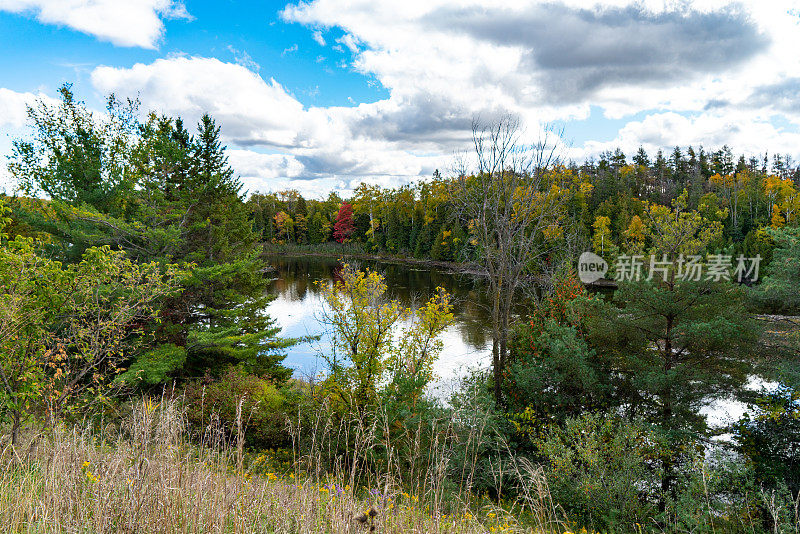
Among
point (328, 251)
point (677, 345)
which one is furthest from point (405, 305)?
point (328, 251)

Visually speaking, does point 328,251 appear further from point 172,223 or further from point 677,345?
point 677,345

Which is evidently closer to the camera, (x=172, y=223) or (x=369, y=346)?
(x=369, y=346)

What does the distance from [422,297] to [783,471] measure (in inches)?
1091

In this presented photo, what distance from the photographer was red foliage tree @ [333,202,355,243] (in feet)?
257

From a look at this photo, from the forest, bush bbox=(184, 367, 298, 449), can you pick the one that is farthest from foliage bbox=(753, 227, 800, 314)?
bush bbox=(184, 367, 298, 449)

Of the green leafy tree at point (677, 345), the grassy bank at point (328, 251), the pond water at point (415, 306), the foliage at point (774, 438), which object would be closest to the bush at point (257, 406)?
the pond water at point (415, 306)

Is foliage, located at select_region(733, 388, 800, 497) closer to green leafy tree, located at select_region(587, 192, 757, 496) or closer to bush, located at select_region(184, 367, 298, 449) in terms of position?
green leafy tree, located at select_region(587, 192, 757, 496)

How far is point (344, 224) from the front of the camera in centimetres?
7850

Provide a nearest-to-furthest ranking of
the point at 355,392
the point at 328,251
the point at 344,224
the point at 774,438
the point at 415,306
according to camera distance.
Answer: the point at 774,438 < the point at 355,392 < the point at 415,306 < the point at 328,251 < the point at 344,224

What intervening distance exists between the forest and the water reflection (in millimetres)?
3086

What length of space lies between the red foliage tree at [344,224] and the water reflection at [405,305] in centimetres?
1630

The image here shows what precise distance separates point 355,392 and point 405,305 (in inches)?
742

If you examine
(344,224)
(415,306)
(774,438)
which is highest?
(344,224)

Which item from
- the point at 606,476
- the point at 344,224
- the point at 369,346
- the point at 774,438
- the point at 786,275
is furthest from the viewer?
the point at 344,224
